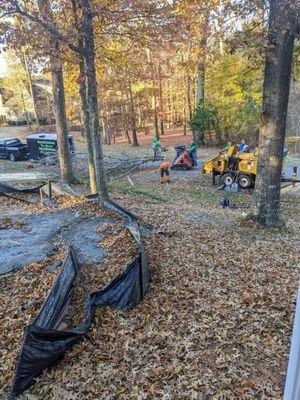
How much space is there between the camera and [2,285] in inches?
225

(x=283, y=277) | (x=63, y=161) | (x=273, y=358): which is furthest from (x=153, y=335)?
(x=63, y=161)

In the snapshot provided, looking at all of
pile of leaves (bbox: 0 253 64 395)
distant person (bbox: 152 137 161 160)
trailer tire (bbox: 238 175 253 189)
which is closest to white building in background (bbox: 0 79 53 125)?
distant person (bbox: 152 137 161 160)

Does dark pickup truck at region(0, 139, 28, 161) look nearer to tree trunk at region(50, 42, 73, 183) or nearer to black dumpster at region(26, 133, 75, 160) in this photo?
black dumpster at region(26, 133, 75, 160)

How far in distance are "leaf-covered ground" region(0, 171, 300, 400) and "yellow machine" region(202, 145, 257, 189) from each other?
661cm

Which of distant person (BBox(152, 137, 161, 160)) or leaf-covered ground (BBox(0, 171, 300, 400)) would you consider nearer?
leaf-covered ground (BBox(0, 171, 300, 400))

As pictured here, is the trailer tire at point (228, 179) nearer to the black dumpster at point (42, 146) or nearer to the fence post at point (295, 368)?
the black dumpster at point (42, 146)

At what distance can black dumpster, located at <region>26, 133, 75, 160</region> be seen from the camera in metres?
20.6

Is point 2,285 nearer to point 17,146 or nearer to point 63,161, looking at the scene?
point 63,161

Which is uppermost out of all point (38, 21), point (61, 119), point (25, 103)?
point (38, 21)

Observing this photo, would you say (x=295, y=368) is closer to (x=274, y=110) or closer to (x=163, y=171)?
(x=274, y=110)

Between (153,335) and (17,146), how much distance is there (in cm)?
2035

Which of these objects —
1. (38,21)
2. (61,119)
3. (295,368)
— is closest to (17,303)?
(295,368)

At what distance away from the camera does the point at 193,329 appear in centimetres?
454

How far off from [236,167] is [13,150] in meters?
15.1
